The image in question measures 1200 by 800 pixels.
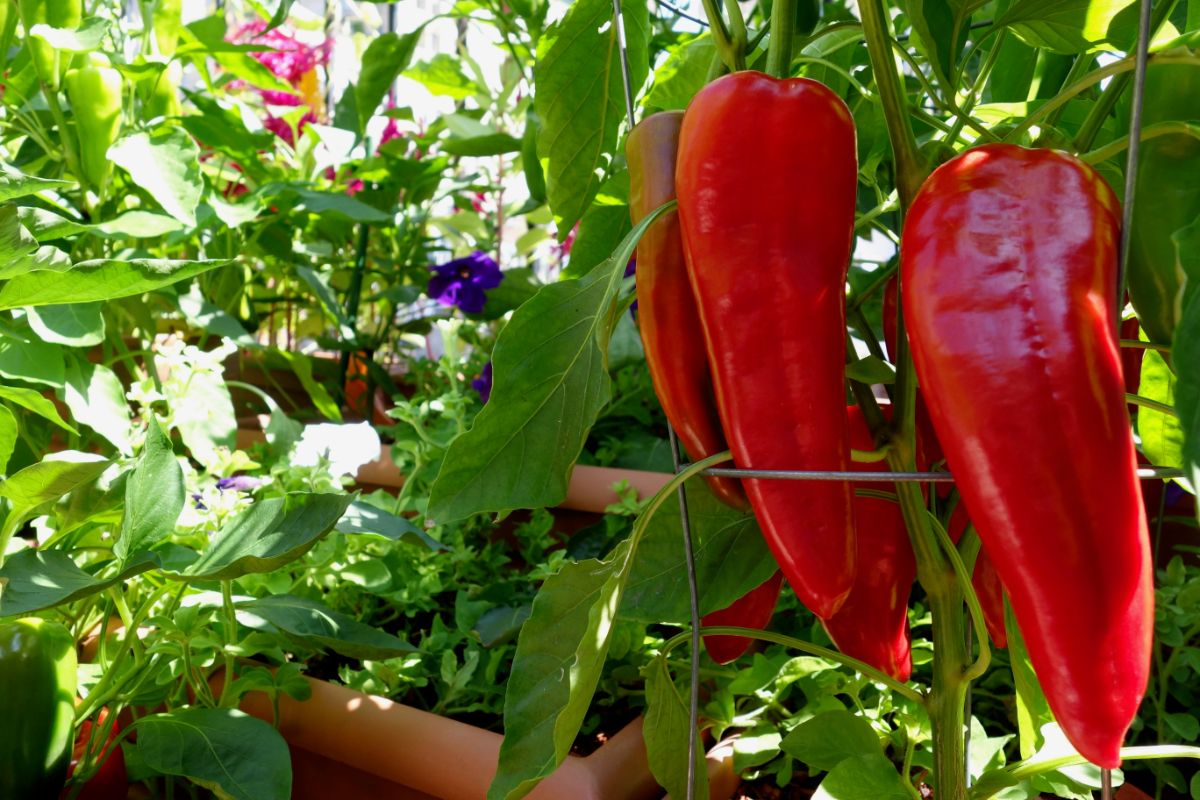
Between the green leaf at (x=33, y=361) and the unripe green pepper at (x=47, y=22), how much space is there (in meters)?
0.31

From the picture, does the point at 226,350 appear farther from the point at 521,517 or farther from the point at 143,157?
the point at 521,517

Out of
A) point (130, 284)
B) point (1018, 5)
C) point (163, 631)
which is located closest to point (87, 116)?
point (130, 284)

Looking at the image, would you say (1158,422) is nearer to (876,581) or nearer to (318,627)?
(876,581)

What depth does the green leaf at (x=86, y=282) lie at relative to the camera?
614mm

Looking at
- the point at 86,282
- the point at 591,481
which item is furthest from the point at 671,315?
the point at 591,481

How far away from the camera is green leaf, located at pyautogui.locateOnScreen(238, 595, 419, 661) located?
0.65 meters

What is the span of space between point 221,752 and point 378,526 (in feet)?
0.54

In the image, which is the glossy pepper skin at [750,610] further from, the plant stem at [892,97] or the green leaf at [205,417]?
the green leaf at [205,417]

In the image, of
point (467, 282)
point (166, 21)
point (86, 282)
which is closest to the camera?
point (86, 282)

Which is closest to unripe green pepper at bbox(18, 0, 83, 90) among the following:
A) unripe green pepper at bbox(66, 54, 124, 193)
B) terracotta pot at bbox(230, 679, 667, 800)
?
unripe green pepper at bbox(66, 54, 124, 193)

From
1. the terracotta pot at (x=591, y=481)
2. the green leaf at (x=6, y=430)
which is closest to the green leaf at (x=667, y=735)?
the terracotta pot at (x=591, y=481)

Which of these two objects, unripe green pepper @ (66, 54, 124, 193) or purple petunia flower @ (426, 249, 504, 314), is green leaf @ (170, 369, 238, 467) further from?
purple petunia flower @ (426, 249, 504, 314)

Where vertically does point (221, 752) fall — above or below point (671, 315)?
below

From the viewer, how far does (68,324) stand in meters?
0.78
